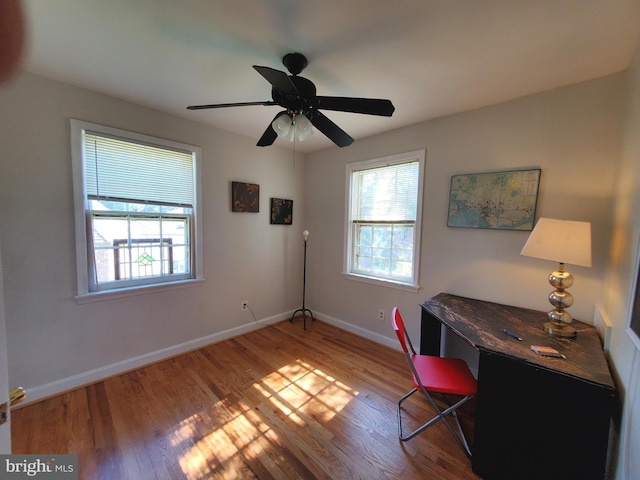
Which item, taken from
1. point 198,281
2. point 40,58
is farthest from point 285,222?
point 40,58

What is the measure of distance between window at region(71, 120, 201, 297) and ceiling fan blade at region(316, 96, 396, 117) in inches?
67.7

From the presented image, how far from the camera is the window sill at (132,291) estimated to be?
80.4 inches

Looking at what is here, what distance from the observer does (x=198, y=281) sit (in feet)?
8.77

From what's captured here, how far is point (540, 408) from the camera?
123cm

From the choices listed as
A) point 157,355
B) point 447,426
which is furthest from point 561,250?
point 157,355

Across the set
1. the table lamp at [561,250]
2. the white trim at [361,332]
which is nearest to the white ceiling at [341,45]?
the table lamp at [561,250]

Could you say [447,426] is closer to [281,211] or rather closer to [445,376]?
[445,376]

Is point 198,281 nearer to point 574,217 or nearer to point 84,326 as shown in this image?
point 84,326

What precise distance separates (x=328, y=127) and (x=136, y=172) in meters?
1.86

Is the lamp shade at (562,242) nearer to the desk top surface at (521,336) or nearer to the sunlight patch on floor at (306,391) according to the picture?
the desk top surface at (521,336)

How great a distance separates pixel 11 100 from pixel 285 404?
2.96 metres

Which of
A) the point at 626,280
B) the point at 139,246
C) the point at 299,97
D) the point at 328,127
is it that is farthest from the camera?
the point at 139,246

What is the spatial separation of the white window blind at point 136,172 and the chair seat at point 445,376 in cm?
264

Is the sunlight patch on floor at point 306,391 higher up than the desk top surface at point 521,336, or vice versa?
the desk top surface at point 521,336
